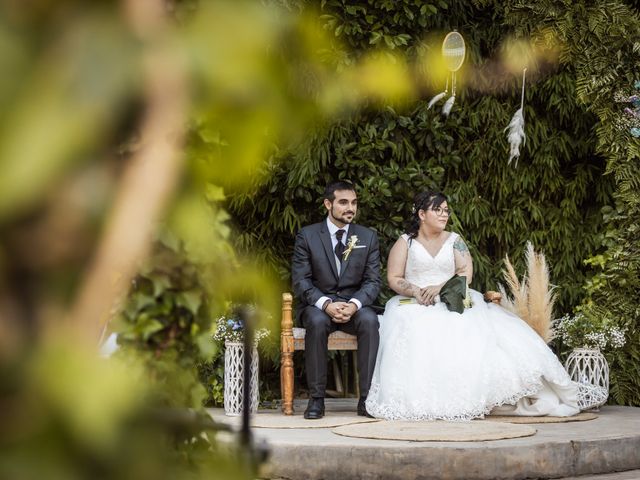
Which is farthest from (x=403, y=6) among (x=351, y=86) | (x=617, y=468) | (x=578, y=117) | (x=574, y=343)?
(x=351, y=86)

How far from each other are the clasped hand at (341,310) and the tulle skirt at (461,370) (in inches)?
13.1

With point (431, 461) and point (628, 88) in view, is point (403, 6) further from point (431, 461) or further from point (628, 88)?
point (431, 461)

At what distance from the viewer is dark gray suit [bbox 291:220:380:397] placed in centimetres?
694

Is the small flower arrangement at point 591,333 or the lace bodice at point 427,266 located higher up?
the lace bodice at point 427,266

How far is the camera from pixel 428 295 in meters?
7.30

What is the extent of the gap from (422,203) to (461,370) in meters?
1.51

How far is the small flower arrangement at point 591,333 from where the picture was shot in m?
7.38

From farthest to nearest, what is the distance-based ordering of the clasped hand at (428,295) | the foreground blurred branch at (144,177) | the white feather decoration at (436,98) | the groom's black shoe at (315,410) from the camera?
the white feather decoration at (436,98), the clasped hand at (428,295), the groom's black shoe at (315,410), the foreground blurred branch at (144,177)

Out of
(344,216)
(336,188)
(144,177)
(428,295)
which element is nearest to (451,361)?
(428,295)

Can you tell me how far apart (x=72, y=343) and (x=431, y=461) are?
4.83m

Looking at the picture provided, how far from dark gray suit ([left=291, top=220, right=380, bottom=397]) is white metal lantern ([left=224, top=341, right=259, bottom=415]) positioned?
48cm

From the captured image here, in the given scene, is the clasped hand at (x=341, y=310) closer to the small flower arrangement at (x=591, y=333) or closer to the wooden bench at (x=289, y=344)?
the wooden bench at (x=289, y=344)

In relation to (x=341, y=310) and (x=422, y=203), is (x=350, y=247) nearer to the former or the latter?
(x=341, y=310)

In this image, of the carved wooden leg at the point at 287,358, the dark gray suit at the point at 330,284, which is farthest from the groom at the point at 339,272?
the carved wooden leg at the point at 287,358
